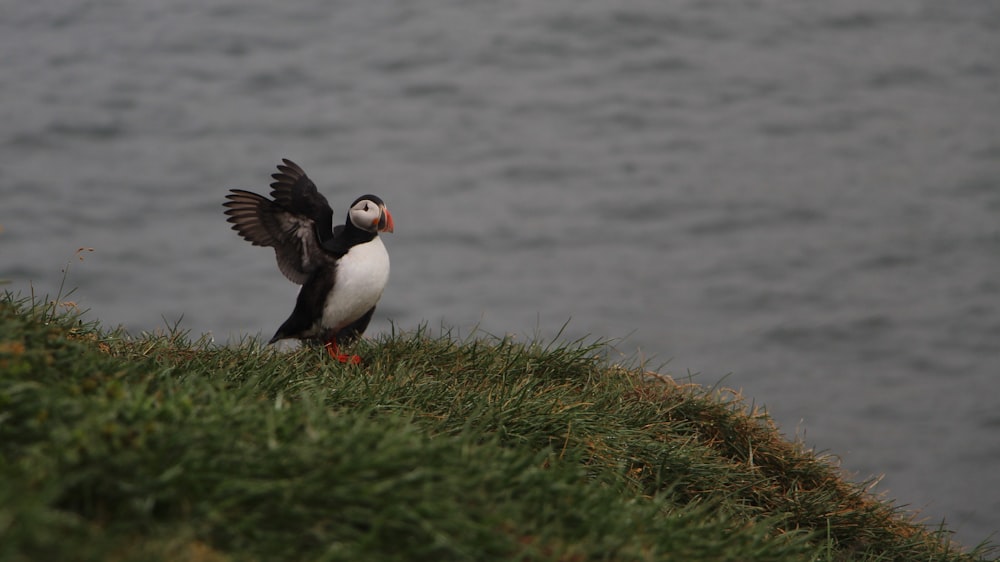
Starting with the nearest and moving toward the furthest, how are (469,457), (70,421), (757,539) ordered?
1. (70,421)
2. (469,457)
3. (757,539)

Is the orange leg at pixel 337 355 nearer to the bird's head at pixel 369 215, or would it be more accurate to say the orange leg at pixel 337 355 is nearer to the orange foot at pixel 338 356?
the orange foot at pixel 338 356

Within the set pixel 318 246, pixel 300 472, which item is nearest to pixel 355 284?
pixel 318 246

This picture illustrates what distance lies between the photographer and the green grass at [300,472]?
10.1 feet

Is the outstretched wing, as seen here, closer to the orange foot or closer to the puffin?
the puffin

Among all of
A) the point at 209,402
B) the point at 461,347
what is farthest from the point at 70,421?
the point at 461,347

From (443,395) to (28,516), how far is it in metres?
2.60

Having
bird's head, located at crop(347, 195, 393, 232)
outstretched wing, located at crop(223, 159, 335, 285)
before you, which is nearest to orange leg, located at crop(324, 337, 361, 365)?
outstretched wing, located at crop(223, 159, 335, 285)

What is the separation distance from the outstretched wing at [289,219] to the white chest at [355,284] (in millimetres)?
137

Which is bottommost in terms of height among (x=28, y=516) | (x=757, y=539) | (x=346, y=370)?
(x=757, y=539)

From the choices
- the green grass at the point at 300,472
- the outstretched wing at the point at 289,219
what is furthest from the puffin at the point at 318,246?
the green grass at the point at 300,472

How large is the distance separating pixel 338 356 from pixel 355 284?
0.40m

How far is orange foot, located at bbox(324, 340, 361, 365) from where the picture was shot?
561 centimetres

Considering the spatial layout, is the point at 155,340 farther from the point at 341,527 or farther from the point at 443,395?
the point at 341,527

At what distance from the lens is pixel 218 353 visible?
17.3 ft
